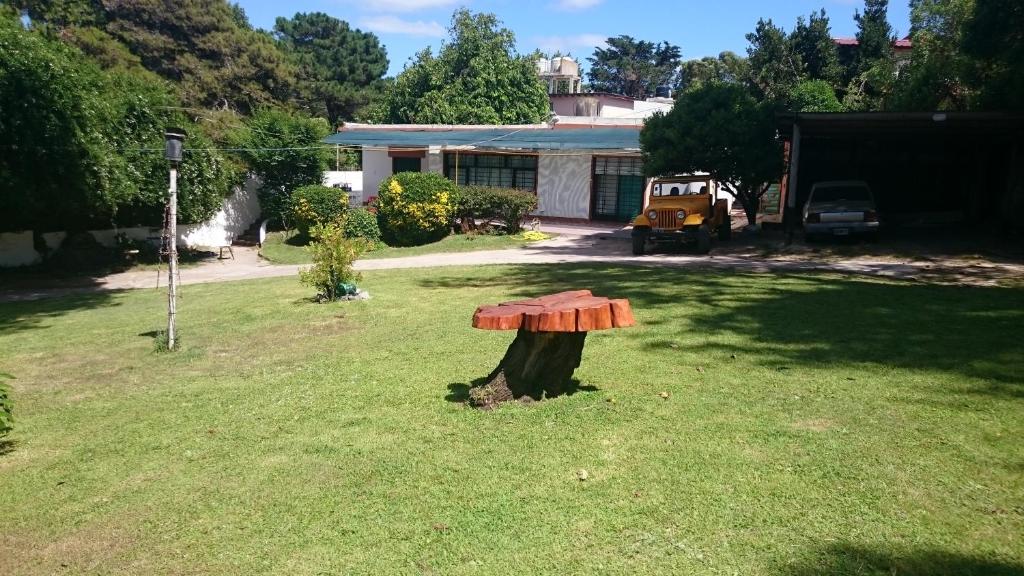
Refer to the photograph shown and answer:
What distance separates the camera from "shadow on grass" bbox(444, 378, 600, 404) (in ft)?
20.1

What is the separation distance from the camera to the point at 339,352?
331 inches

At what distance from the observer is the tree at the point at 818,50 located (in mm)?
36094

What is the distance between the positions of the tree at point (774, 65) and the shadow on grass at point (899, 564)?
1409 inches

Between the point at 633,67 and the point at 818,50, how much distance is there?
49597 millimetres

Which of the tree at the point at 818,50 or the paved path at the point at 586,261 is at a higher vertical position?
the tree at the point at 818,50

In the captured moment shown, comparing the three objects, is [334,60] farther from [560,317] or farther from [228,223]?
[560,317]

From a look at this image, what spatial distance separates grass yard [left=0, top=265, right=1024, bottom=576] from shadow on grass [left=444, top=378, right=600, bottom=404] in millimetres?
54

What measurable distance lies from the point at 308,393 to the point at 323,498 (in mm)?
2423

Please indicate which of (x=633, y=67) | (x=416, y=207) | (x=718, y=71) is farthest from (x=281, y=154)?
(x=633, y=67)

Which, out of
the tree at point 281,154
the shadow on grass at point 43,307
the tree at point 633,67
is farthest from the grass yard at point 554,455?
the tree at point 633,67

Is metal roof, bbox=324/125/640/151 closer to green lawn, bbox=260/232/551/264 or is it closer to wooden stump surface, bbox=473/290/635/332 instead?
green lawn, bbox=260/232/551/264

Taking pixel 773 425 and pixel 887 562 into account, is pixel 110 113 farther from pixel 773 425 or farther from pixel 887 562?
pixel 887 562

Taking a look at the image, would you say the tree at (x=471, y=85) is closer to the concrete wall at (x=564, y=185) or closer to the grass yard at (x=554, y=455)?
the concrete wall at (x=564, y=185)

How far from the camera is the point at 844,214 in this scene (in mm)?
16625
